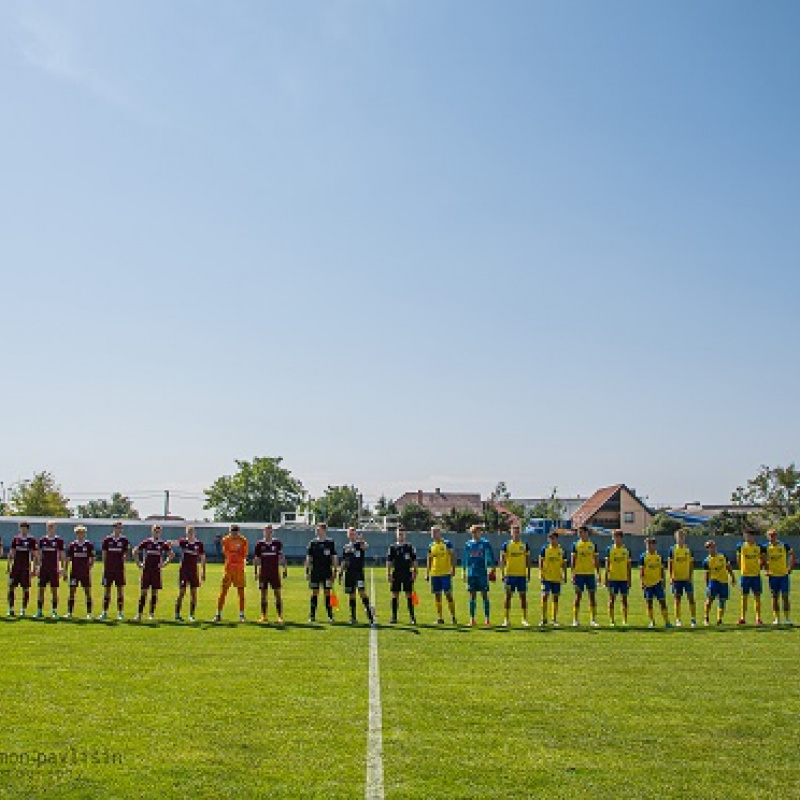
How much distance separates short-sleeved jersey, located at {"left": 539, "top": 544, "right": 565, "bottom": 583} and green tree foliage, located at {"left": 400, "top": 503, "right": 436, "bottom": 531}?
7470 centimetres

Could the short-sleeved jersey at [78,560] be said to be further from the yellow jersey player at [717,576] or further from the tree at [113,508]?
the tree at [113,508]

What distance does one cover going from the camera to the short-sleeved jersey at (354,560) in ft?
65.7

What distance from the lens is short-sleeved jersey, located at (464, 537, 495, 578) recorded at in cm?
2005

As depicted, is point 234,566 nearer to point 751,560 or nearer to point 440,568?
point 440,568

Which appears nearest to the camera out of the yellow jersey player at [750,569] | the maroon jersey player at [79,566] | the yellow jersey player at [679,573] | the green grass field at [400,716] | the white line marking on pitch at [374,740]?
the white line marking on pitch at [374,740]

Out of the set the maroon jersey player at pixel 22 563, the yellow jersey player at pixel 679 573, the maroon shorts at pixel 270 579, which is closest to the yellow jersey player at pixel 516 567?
the yellow jersey player at pixel 679 573

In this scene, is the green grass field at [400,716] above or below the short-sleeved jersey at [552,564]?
below

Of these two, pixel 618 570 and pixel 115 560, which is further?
pixel 618 570

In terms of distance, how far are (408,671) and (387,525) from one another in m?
66.3

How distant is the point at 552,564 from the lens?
20312mm

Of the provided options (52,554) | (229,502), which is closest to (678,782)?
(52,554)

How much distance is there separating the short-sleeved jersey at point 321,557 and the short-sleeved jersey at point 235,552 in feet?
5.05

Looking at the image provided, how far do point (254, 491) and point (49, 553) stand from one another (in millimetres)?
114525

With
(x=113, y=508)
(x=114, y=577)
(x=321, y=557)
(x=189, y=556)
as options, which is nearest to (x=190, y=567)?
(x=189, y=556)
